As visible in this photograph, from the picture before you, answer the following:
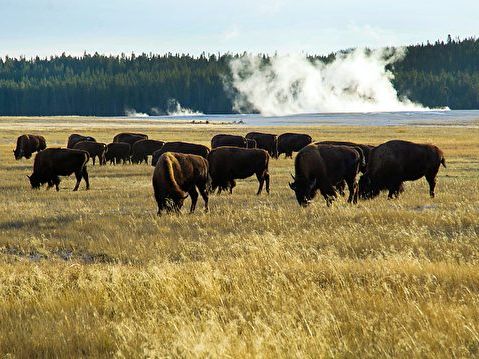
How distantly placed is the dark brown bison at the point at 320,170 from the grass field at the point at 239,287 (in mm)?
2102

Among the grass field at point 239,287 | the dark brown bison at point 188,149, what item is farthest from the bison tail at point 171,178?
the dark brown bison at point 188,149

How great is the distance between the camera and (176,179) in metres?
14.3

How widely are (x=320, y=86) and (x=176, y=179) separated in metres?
149

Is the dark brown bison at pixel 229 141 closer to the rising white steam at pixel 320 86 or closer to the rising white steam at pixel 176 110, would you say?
the rising white steam at pixel 320 86

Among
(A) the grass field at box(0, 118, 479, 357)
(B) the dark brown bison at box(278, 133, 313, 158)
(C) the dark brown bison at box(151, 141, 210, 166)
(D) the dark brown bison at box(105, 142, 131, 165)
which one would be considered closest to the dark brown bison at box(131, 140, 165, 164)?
(D) the dark brown bison at box(105, 142, 131, 165)

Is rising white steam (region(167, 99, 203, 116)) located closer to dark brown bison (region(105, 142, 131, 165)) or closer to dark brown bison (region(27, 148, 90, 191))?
dark brown bison (region(105, 142, 131, 165))

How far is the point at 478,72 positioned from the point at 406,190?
158 m

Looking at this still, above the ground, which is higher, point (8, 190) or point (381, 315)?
point (381, 315)

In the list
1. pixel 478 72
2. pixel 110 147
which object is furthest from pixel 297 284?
pixel 478 72

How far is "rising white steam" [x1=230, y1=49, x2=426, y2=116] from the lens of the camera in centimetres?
15120

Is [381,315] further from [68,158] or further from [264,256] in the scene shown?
[68,158]

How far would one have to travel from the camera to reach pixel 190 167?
48.2 ft

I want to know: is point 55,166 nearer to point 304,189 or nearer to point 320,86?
point 304,189

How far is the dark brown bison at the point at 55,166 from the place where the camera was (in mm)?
20641
